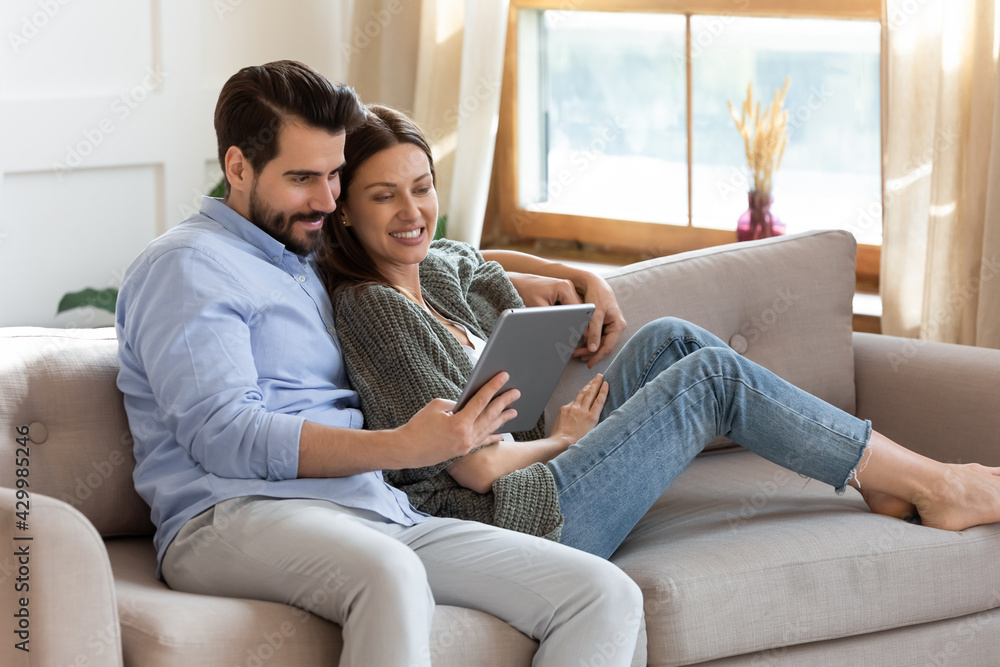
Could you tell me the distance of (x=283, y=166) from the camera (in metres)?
1.62

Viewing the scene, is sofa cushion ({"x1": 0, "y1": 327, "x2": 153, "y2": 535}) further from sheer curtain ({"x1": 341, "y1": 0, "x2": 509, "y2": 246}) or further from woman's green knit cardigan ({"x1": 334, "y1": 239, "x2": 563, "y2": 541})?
sheer curtain ({"x1": 341, "y1": 0, "x2": 509, "y2": 246})

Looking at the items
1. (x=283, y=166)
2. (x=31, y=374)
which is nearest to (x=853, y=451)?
(x=283, y=166)

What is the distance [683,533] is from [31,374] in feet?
3.37

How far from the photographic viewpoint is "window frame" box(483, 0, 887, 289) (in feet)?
9.67

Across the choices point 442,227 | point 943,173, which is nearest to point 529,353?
point 943,173

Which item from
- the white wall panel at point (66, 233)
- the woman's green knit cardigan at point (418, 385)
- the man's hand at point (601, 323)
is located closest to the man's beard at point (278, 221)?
the woman's green knit cardigan at point (418, 385)

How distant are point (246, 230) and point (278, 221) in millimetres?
50

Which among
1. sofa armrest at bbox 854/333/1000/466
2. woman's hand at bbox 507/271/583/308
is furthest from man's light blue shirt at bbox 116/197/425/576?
sofa armrest at bbox 854/333/1000/466

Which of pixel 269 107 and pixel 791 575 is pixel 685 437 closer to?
pixel 791 575

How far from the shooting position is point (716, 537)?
5.68ft

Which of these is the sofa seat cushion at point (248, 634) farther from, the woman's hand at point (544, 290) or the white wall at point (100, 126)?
the white wall at point (100, 126)

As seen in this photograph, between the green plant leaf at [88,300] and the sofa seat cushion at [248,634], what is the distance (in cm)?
174

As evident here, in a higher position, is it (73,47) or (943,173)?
(73,47)

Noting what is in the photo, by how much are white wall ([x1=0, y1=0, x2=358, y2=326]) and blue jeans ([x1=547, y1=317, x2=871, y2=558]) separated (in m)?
1.94
